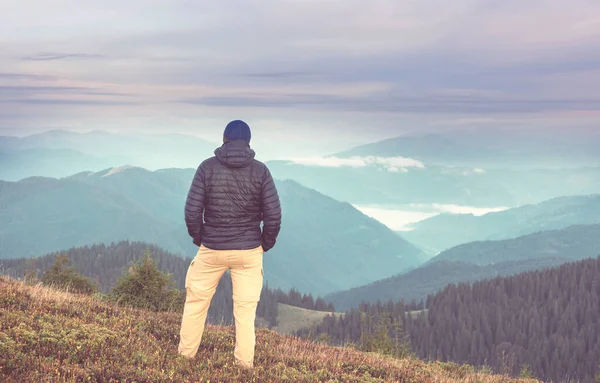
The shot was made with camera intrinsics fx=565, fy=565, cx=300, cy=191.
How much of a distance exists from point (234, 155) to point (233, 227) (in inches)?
61.3

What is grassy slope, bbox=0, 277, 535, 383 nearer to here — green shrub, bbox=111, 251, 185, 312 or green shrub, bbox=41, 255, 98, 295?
green shrub, bbox=111, 251, 185, 312

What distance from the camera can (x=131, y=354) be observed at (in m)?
11.8

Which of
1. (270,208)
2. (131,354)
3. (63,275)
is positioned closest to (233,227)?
(270,208)

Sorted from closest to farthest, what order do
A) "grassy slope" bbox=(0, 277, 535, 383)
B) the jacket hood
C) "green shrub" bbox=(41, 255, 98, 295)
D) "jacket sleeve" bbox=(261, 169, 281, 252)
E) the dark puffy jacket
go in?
"grassy slope" bbox=(0, 277, 535, 383) → the jacket hood → the dark puffy jacket → "jacket sleeve" bbox=(261, 169, 281, 252) → "green shrub" bbox=(41, 255, 98, 295)

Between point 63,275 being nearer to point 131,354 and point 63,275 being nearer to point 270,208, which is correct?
point 131,354

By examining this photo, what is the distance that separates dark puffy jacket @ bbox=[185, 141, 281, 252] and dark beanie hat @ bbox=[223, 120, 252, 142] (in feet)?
0.43

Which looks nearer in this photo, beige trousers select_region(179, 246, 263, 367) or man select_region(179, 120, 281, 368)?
man select_region(179, 120, 281, 368)

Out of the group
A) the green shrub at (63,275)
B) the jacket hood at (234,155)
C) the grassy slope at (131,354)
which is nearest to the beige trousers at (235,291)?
the grassy slope at (131,354)

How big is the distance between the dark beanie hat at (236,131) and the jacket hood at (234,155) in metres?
0.12

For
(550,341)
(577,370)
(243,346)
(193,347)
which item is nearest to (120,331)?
(193,347)

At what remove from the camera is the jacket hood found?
11914mm

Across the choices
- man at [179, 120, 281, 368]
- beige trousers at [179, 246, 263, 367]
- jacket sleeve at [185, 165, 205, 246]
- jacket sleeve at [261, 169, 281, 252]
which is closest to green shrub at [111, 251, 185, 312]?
beige trousers at [179, 246, 263, 367]

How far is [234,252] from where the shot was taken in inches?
478

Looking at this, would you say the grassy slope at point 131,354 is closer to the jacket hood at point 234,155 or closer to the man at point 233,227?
the man at point 233,227
